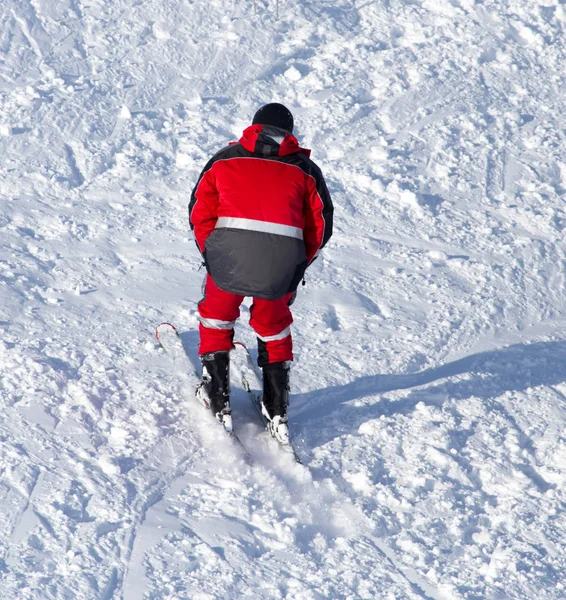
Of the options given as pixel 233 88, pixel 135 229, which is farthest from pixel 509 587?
pixel 233 88

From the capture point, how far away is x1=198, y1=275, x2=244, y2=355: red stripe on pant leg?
12.7 feet

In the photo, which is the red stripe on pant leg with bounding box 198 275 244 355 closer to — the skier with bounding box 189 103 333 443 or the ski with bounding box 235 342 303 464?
the skier with bounding box 189 103 333 443

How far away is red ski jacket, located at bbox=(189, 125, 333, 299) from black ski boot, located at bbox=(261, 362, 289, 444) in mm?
546

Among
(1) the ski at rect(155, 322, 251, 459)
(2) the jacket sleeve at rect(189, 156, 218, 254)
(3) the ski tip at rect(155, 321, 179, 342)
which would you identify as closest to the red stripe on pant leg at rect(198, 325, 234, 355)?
(1) the ski at rect(155, 322, 251, 459)

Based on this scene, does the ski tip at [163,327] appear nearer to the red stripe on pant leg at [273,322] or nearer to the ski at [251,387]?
the ski at [251,387]

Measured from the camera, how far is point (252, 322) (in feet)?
13.0

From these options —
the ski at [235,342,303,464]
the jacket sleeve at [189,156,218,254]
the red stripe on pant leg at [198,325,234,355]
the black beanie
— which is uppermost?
the black beanie

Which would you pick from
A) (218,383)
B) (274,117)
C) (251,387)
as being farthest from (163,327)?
(274,117)

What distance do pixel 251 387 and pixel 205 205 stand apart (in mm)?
1383

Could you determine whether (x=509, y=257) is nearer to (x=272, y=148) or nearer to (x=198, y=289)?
(x=198, y=289)

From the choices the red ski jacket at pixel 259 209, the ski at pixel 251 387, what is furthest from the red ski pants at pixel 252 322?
the ski at pixel 251 387

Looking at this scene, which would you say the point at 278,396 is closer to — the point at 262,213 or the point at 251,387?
the point at 251,387

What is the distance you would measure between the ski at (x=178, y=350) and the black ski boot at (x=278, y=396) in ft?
0.72

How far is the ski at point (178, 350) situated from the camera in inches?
161
